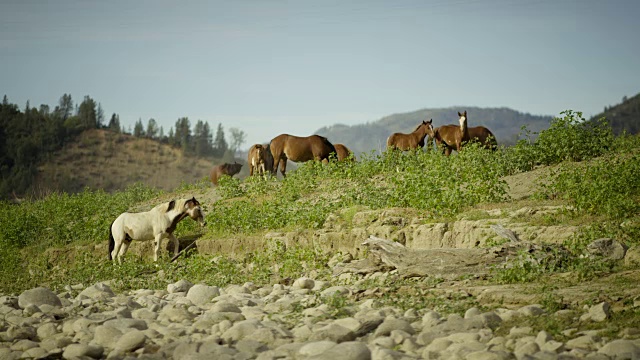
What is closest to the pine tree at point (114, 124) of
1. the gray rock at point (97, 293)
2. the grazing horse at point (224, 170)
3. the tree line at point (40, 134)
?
the tree line at point (40, 134)

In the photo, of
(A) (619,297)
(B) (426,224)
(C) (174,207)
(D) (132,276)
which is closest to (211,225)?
(C) (174,207)

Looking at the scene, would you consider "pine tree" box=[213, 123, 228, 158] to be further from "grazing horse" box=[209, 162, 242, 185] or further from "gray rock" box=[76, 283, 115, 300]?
"gray rock" box=[76, 283, 115, 300]

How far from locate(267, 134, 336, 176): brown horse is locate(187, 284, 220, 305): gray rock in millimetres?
11259

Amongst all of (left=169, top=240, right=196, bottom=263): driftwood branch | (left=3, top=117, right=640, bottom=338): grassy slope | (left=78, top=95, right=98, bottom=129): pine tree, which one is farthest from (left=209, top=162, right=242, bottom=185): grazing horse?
(left=78, top=95, right=98, bottom=129): pine tree

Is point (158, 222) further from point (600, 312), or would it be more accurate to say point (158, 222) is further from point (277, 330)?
point (600, 312)

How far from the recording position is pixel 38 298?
12.1 meters

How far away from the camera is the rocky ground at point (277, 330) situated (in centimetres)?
764

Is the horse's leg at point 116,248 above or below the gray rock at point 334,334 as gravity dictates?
above

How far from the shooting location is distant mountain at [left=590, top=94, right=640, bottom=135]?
75356mm

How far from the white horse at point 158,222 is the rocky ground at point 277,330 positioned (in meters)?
4.51

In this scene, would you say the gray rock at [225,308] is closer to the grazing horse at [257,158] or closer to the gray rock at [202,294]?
the gray rock at [202,294]

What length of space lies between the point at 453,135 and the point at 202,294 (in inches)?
548

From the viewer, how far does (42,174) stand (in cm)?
5722

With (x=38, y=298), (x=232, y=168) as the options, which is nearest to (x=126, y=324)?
(x=38, y=298)
